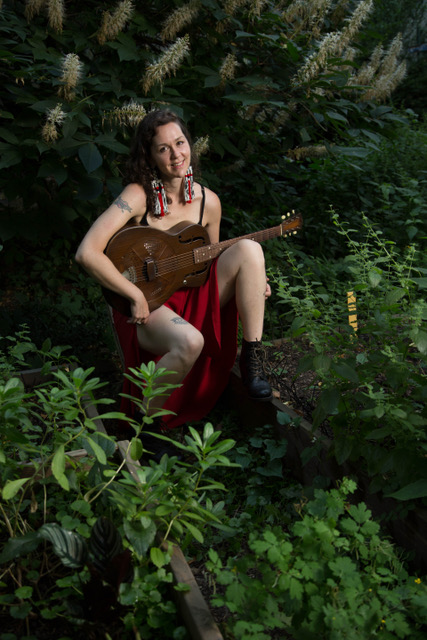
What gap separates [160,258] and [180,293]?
204 millimetres

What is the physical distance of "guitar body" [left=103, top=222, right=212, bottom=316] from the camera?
2484 mm

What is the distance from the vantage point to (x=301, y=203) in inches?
188

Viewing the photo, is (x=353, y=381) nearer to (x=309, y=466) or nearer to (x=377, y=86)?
(x=309, y=466)

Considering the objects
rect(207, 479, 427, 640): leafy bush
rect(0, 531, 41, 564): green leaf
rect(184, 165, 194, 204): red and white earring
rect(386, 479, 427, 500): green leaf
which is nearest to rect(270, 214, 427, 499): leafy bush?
rect(386, 479, 427, 500): green leaf

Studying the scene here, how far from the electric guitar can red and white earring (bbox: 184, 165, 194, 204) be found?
0.43ft

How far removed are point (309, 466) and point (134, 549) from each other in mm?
1040

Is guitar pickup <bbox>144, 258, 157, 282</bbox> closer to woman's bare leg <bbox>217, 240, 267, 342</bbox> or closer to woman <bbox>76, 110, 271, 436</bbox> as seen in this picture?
woman <bbox>76, 110, 271, 436</bbox>

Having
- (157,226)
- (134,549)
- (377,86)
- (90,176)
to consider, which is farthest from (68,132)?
(377,86)

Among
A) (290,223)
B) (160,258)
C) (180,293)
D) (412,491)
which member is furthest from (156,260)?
(412,491)

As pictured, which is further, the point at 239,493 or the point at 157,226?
the point at 157,226

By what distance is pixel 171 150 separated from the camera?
8.31 ft

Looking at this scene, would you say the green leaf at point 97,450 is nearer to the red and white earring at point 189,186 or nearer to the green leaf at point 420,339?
the green leaf at point 420,339

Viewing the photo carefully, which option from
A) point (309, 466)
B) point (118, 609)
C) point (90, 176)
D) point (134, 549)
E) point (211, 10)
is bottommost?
point (309, 466)

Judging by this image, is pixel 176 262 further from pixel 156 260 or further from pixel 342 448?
pixel 342 448
